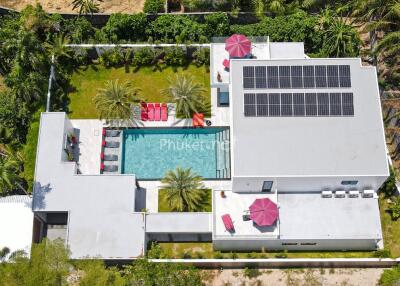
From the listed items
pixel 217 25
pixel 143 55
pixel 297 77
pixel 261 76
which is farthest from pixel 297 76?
pixel 143 55

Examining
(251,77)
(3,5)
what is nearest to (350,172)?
(251,77)

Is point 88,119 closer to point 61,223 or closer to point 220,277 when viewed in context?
point 61,223

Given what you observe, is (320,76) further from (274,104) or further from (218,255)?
(218,255)

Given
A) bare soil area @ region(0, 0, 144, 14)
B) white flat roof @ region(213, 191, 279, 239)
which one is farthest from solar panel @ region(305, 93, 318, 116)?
bare soil area @ region(0, 0, 144, 14)

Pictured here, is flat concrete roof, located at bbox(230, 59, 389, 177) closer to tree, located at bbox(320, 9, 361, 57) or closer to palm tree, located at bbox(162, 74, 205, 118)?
palm tree, located at bbox(162, 74, 205, 118)

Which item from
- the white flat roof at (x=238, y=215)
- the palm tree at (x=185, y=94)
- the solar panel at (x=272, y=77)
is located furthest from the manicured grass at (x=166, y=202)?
the solar panel at (x=272, y=77)
